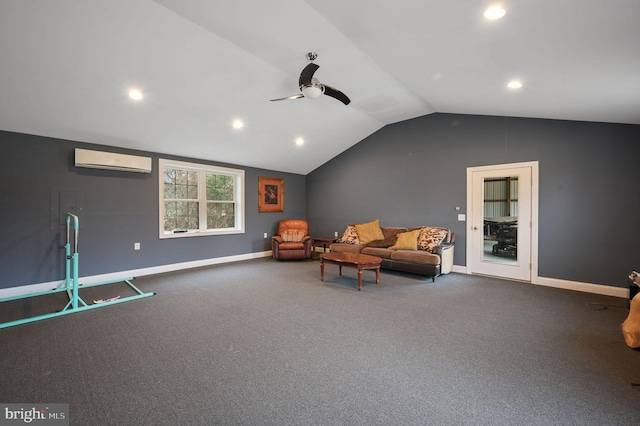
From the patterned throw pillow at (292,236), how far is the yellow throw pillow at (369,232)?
147 cm

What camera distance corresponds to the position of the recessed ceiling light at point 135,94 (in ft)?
11.5

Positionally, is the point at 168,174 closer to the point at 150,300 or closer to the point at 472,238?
the point at 150,300

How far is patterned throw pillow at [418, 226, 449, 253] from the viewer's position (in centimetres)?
502

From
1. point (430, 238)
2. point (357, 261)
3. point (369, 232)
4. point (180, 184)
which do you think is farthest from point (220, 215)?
point (430, 238)

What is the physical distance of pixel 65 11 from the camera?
2.38 meters

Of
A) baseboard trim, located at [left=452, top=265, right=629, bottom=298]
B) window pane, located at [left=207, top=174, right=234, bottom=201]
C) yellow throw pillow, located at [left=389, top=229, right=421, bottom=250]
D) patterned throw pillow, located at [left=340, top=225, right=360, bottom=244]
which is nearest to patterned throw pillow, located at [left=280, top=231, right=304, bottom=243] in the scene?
patterned throw pillow, located at [left=340, top=225, right=360, bottom=244]

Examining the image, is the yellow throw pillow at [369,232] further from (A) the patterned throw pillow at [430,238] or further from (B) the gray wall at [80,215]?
(B) the gray wall at [80,215]

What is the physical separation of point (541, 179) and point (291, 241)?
4.91 meters

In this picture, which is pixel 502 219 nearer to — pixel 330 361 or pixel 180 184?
pixel 330 361

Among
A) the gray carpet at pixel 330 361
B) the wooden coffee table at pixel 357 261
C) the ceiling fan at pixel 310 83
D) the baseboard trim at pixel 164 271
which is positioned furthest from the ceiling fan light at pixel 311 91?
the baseboard trim at pixel 164 271

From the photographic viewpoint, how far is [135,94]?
356cm

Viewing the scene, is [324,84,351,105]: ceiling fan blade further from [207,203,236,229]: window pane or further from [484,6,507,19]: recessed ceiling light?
[207,203,236,229]: window pane

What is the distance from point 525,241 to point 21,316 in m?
6.94

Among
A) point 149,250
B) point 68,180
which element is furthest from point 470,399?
point 68,180
